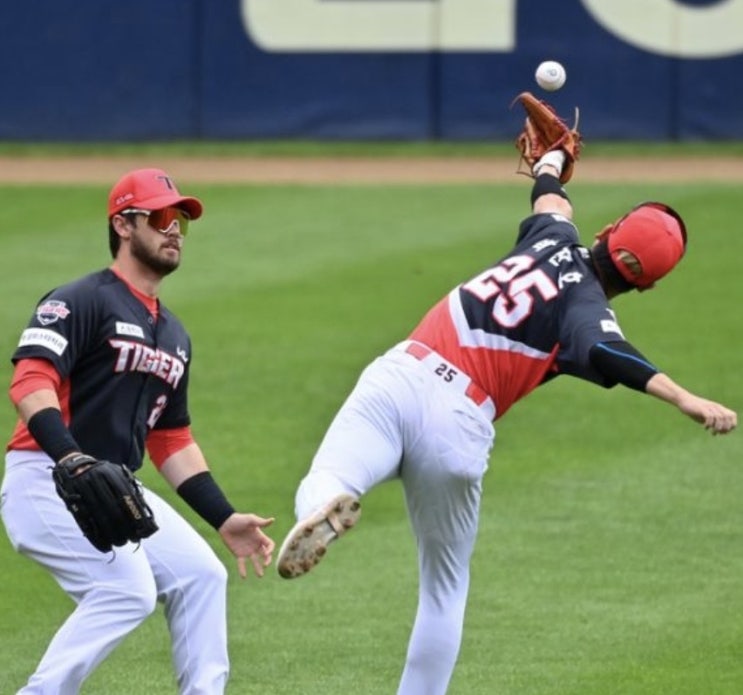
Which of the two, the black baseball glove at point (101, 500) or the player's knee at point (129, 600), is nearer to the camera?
the black baseball glove at point (101, 500)

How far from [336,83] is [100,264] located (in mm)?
6700

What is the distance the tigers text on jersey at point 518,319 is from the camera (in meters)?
6.19

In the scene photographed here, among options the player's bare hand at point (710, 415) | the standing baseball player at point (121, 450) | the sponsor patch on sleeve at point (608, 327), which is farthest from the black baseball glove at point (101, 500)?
the player's bare hand at point (710, 415)

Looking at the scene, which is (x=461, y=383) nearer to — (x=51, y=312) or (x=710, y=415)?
(x=710, y=415)

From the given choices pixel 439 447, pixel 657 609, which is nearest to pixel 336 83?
pixel 657 609

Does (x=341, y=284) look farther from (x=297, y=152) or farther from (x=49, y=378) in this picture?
(x=49, y=378)

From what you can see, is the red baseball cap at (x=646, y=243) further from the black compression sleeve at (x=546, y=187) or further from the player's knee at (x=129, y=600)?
the player's knee at (x=129, y=600)

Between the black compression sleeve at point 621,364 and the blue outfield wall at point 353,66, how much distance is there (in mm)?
15312

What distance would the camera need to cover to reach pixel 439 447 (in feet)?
20.2

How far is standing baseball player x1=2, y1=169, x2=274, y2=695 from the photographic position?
224 inches

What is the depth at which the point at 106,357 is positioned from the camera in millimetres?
5977

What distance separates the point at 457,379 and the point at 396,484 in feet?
14.5

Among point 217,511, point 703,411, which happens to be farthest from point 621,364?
point 217,511

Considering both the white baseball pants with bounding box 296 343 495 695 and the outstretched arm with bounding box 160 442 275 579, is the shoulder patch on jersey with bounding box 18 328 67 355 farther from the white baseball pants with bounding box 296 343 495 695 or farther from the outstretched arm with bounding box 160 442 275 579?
the white baseball pants with bounding box 296 343 495 695
